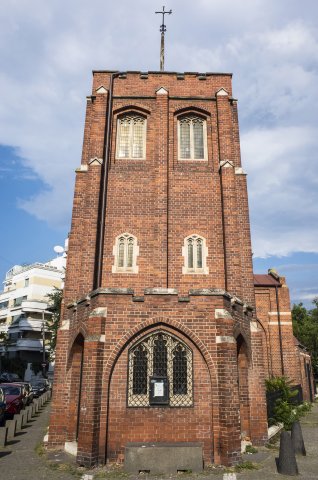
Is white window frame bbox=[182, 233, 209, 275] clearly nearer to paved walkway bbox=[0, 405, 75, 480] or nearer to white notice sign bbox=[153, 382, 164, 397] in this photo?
white notice sign bbox=[153, 382, 164, 397]

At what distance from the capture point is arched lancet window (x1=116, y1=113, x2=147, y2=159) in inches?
626

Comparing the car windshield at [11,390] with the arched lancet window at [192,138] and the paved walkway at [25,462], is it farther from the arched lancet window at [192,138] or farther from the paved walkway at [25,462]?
the arched lancet window at [192,138]

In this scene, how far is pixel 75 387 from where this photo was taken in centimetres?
1169

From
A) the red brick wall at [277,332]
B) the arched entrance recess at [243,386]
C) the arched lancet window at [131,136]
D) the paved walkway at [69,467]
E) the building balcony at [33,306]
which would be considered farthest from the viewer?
the building balcony at [33,306]

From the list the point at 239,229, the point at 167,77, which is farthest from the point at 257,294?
the point at 167,77

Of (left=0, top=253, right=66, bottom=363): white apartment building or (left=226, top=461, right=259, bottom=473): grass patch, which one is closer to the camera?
(left=226, top=461, right=259, bottom=473): grass patch

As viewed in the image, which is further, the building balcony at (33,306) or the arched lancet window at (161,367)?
the building balcony at (33,306)

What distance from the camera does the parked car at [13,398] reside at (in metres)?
18.7

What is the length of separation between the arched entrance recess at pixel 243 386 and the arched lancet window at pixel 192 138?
25.8ft

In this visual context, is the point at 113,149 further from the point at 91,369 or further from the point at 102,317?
the point at 91,369

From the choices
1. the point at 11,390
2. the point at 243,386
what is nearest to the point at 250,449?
the point at 243,386

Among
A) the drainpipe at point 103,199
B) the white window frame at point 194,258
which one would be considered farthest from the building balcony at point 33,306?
the white window frame at point 194,258

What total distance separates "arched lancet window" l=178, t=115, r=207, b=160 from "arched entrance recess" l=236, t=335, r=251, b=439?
786cm

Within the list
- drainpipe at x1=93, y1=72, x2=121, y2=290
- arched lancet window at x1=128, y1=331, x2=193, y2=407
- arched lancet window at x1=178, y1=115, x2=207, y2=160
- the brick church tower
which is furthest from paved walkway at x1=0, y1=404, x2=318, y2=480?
arched lancet window at x1=178, y1=115, x2=207, y2=160
